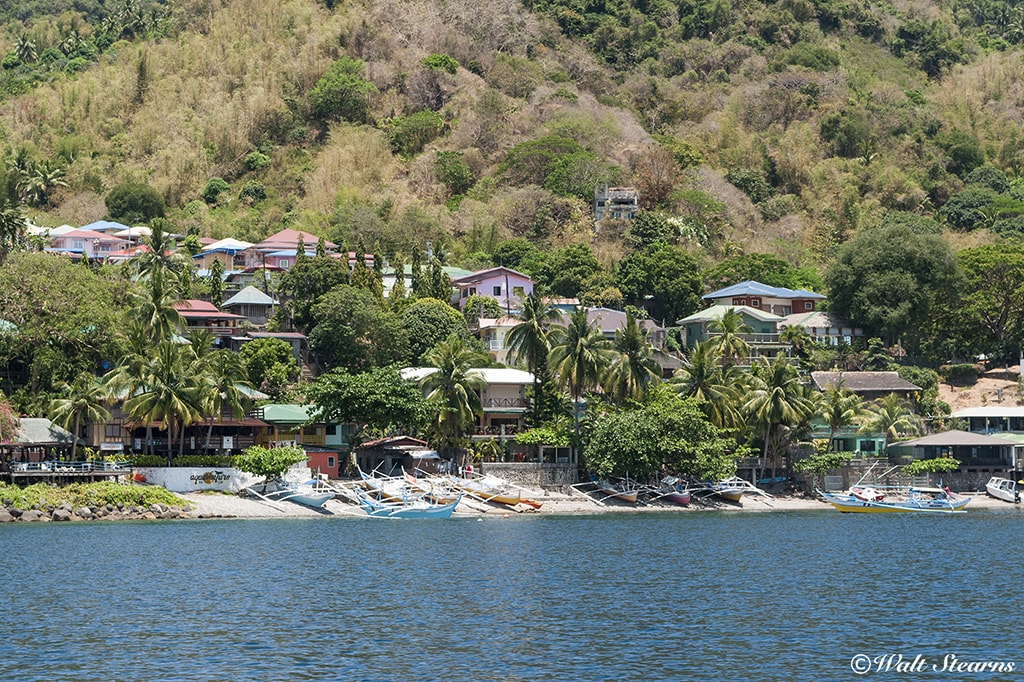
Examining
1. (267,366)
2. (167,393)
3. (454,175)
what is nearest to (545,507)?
(167,393)

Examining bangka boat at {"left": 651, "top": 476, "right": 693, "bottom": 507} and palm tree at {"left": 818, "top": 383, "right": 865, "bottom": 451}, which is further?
palm tree at {"left": 818, "top": 383, "right": 865, "bottom": 451}

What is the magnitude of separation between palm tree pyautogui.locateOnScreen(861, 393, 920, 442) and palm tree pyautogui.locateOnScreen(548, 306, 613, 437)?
69.4 ft

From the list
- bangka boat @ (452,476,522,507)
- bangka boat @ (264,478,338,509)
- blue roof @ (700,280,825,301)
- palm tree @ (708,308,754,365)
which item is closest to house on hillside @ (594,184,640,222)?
blue roof @ (700,280,825,301)

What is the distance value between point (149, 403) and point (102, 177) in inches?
3518

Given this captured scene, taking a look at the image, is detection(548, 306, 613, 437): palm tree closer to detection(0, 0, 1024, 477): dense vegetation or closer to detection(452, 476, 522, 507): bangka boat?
detection(452, 476, 522, 507): bangka boat

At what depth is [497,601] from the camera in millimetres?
50312

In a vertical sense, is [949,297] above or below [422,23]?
below

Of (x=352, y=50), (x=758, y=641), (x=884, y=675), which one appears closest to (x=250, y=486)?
(x=758, y=641)

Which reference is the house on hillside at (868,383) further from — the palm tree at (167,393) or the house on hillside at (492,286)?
the palm tree at (167,393)

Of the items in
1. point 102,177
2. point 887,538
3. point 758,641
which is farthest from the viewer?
point 102,177

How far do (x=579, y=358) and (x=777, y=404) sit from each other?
1378 cm

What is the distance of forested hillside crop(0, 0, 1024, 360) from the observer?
15325cm

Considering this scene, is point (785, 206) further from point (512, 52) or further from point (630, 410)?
point (630, 410)

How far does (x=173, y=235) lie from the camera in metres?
148
